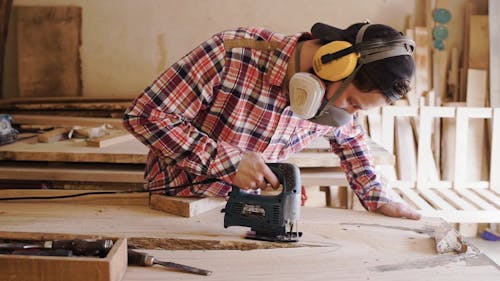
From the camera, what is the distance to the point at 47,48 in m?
4.53

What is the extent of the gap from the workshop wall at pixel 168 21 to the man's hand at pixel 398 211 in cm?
283

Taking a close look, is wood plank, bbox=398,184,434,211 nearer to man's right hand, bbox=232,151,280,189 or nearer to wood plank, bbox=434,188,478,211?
wood plank, bbox=434,188,478,211

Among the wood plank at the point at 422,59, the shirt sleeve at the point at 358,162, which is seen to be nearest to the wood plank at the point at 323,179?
the shirt sleeve at the point at 358,162

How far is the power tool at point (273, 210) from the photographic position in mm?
1685

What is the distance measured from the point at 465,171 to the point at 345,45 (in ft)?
10.2

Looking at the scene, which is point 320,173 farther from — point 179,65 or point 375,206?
point 179,65

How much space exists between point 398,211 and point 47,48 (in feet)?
12.0

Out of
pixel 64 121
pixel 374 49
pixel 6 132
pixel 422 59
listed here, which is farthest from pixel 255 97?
pixel 422 59

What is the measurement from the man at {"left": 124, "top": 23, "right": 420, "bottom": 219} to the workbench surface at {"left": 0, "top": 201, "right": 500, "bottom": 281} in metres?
0.18

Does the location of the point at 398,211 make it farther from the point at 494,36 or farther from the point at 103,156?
the point at 494,36

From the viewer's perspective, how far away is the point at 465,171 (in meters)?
4.28

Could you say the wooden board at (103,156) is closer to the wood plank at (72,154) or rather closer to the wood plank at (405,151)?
the wood plank at (72,154)

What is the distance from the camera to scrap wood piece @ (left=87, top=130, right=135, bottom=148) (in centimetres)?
312

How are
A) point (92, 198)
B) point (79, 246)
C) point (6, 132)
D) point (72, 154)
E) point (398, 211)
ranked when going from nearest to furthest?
point (79, 246) < point (398, 211) < point (92, 198) < point (72, 154) < point (6, 132)
